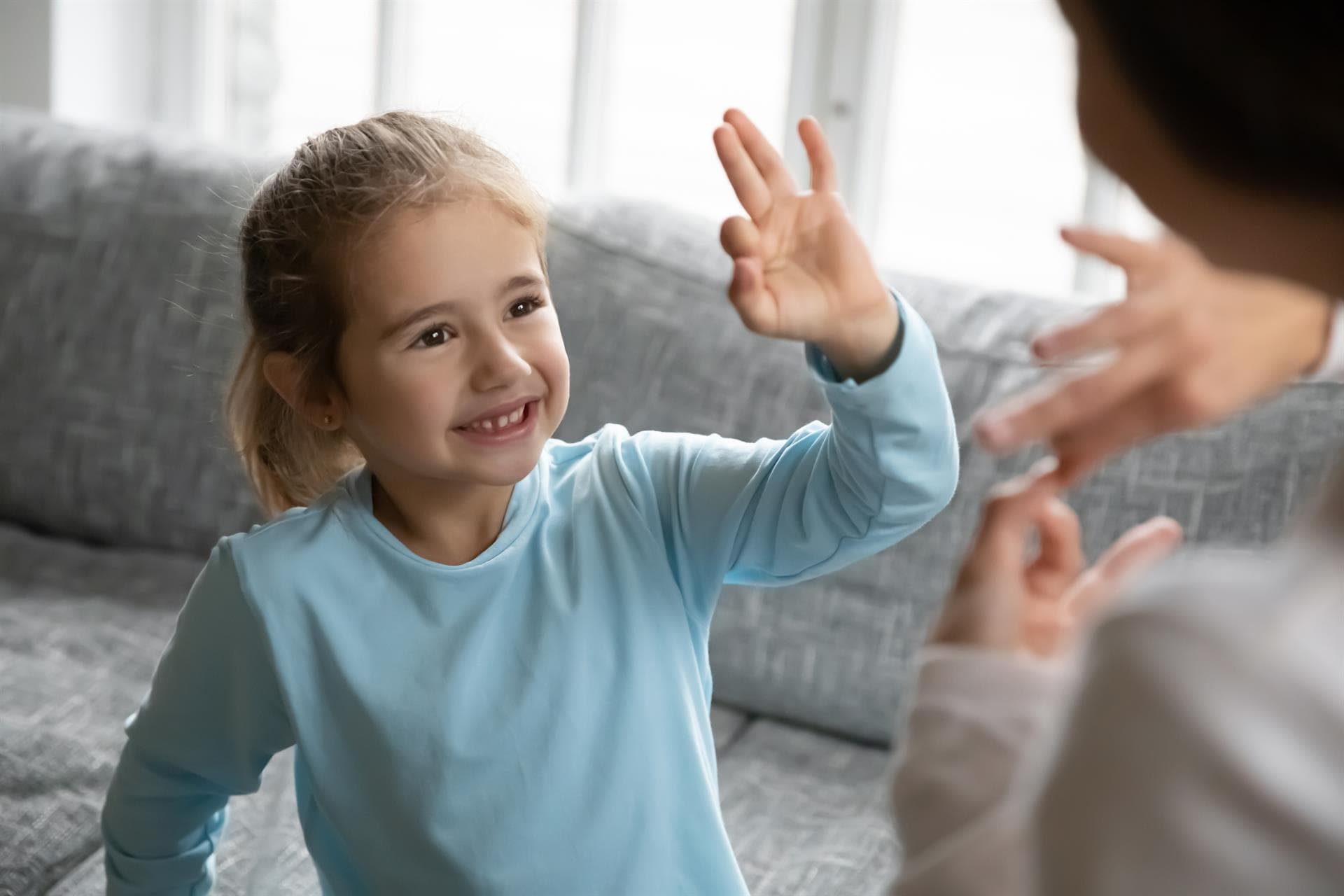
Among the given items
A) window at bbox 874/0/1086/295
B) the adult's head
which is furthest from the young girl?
window at bbox 874/0/1086/295

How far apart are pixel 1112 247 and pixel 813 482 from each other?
1.05ft

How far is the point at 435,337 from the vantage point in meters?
1.08

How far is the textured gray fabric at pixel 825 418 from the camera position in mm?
1534

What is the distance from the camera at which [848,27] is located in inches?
93.5

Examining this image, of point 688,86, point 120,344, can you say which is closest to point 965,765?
point 120,344

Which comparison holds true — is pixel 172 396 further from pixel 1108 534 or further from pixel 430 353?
→ pixel 1108 534

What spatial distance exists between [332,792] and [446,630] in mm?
151

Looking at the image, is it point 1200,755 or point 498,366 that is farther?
point 498,366

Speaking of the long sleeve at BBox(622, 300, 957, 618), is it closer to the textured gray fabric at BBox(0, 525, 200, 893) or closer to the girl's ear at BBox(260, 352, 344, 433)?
the girl's ear at BBox(260, 352, 344, 433)

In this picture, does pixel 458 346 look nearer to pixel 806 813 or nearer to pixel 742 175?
pixel 742 175

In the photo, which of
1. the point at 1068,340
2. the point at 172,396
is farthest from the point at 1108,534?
the point at 172,396

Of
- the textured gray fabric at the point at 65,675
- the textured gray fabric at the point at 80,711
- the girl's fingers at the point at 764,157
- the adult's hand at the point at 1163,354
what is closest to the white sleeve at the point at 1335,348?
the adult's hand at the point at 1163,354

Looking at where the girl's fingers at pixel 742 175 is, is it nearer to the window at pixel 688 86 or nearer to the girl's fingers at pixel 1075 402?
the girl's fingers at pixel 1075 402

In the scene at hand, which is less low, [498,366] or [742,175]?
[742,175]
